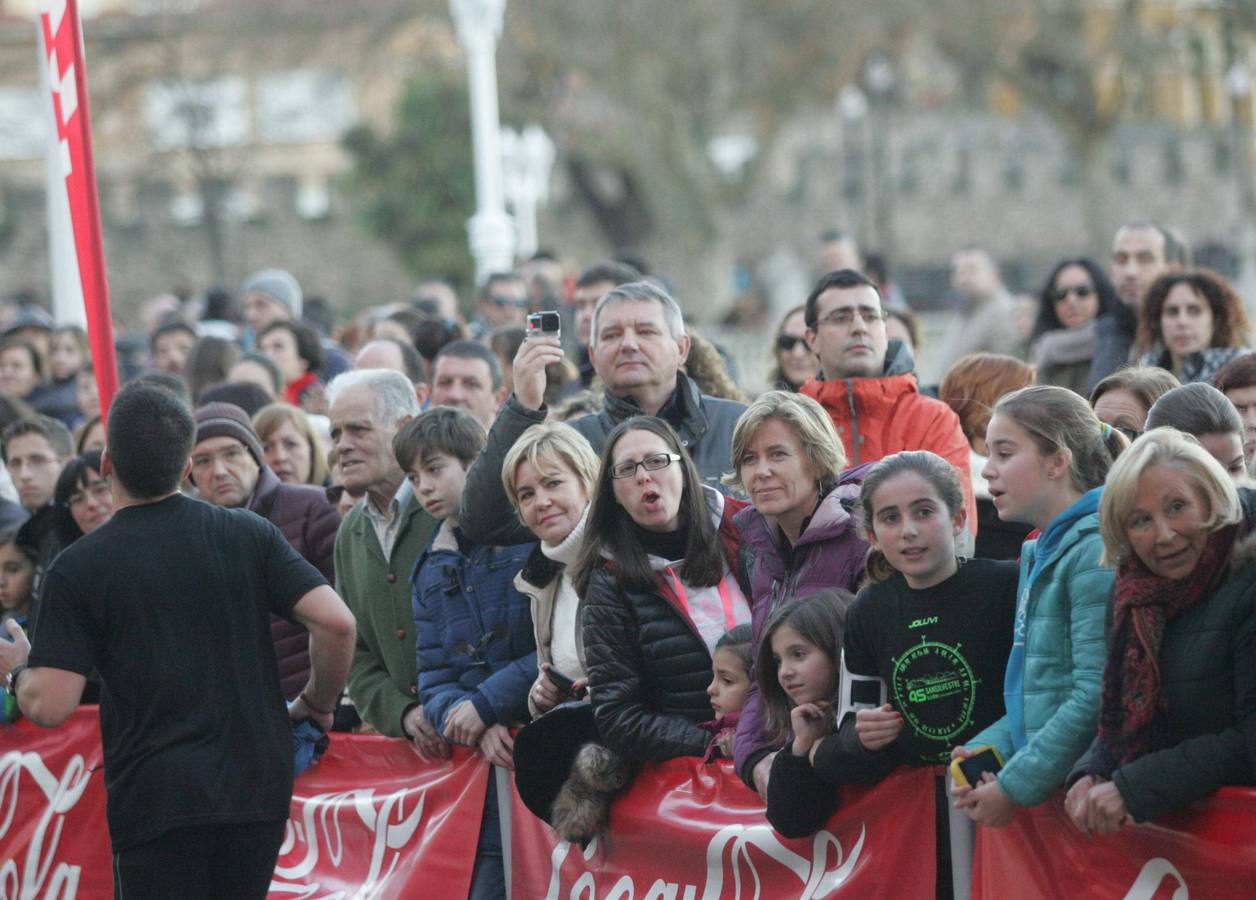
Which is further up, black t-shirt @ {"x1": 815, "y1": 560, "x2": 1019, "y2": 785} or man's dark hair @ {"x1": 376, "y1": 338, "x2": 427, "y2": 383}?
man's dark hair @ {"x1": 376, "y1": 338, "x2": 427, "y2": 383}

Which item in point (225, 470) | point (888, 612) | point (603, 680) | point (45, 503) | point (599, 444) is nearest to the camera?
point (888, 612)

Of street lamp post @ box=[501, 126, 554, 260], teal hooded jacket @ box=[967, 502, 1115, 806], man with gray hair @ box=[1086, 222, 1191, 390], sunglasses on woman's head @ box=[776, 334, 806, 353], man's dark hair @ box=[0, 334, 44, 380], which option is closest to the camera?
teal hooded jacket @ box=[967, 502, 1115, 806]

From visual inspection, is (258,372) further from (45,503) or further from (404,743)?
(404,743)

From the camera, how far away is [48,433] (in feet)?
30.1

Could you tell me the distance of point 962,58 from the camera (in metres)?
39.8

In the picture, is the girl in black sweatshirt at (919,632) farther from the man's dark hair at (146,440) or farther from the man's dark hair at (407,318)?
the man's dark hair at (407,318)

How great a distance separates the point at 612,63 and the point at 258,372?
28194 millimetres

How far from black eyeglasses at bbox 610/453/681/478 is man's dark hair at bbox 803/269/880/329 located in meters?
1.21

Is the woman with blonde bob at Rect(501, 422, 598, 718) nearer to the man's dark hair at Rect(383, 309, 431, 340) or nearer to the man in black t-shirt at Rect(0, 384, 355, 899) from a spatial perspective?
the man in black t-shirt at Rect(0, 384, 355, 899)

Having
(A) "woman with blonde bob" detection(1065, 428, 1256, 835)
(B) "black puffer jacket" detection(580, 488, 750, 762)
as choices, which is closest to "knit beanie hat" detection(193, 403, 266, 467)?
(B) "black puffer jacket" detection(580, 488, 750, 762)

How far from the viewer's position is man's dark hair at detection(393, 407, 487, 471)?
6762 millimetres

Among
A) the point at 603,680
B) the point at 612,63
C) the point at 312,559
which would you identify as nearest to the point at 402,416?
the point at 312,559

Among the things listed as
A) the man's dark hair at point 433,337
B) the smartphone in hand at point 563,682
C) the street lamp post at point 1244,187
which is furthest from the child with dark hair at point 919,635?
the street lamp post at point 1244,187

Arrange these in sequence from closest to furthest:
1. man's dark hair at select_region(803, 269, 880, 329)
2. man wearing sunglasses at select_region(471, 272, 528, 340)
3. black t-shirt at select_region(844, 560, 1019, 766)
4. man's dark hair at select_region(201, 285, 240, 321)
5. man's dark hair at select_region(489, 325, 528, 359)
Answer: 1. black t-shirt at select_region(844, 560, 1019, 766)
2. man's dark hair at select_region(803, 269, 880, 329)
3. man's dark hair at select_region(489, 325, 528, 359)
4. man wearing sunglasses at select_region(471, 272, 528, 340)
5. man's dark hair at select_region(201, 285, 240, 321)
